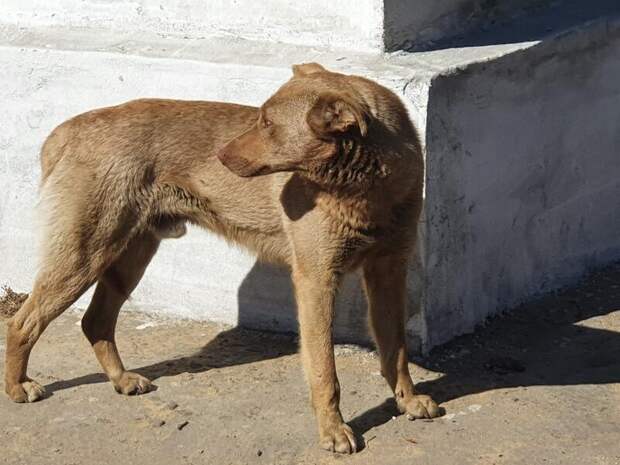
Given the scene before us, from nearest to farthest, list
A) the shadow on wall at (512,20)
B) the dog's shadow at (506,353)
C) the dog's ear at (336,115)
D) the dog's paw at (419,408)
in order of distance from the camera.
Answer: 1. the dog's ear at (336,115)
2. the dog's paw at (419,408)
3. the dog's shadow at (506,353)
4. the shadow on wall at (512,20)

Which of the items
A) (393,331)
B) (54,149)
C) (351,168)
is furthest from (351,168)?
(54,149)

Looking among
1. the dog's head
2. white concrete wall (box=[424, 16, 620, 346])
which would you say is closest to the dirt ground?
white concrete wall (box=[424, 16, 620, 346])

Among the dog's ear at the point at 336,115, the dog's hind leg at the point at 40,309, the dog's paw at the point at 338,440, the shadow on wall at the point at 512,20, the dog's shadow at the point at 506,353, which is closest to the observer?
the dog's ear at the point at 336,115

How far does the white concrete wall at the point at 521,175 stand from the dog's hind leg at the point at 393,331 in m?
0.59

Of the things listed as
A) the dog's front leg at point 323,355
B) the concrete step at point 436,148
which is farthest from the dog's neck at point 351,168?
the concrete step at point 436,148

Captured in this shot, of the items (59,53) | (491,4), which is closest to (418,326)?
(491,4)

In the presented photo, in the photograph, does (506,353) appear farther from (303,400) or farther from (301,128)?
(301,128)

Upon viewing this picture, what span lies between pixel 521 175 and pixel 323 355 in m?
2.00

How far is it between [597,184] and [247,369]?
2.55 m

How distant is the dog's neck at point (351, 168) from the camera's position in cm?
512

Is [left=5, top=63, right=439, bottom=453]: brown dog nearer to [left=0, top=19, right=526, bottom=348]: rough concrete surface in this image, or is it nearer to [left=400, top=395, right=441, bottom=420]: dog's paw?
[left=400, top=395, right=441, bottom=420]: dog's paw

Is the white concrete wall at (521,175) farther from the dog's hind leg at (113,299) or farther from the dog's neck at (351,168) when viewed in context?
the dog's hind leg at (113,299)

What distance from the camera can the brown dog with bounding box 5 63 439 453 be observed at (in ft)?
17.0

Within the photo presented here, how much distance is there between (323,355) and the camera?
211 inches
